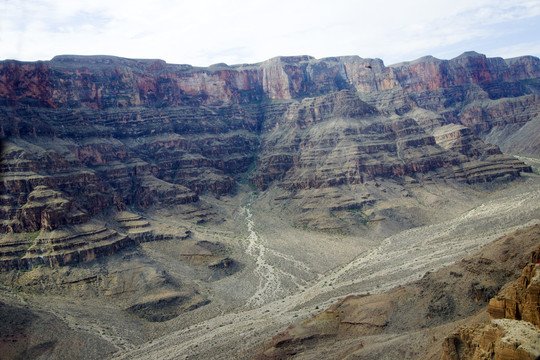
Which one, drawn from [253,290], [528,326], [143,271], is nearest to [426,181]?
[253,290]

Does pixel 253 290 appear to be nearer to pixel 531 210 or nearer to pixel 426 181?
pixel 531 210

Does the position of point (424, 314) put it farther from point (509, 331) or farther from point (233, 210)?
point (233, 210)

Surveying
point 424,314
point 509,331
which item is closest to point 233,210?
point 424,314

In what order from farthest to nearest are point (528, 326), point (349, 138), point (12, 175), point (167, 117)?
point (167, 117) → point (349, 138) → point (12, 175) → point (528, 326)

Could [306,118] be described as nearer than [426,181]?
No

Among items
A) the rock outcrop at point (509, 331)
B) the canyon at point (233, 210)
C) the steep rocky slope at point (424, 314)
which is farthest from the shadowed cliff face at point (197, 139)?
the rock outcrop at point (509, 331)

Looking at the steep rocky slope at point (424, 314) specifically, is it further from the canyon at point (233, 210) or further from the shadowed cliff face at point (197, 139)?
the shadowed cliff face at point (197, 139)

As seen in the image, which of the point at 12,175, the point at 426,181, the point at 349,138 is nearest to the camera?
the point at 12,175

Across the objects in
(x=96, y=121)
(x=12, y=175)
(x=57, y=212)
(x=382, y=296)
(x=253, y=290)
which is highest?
(x=96, y=121)
